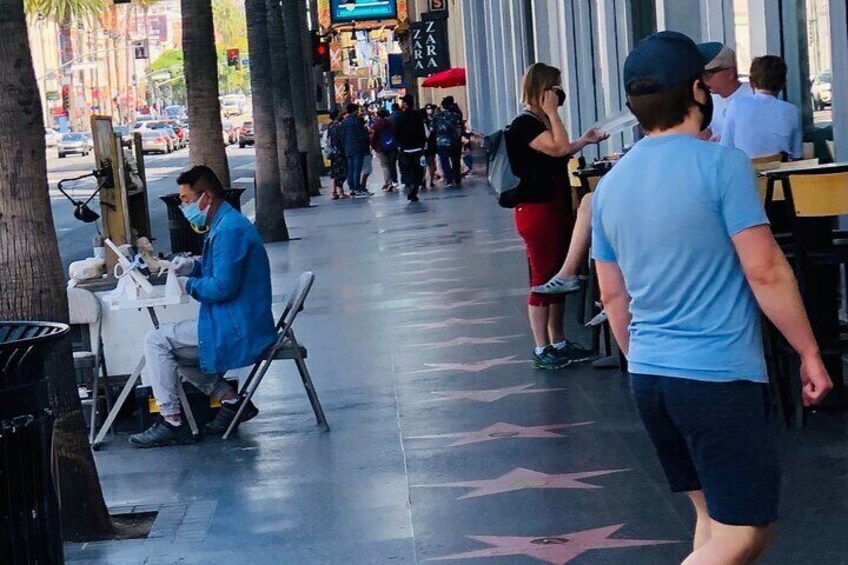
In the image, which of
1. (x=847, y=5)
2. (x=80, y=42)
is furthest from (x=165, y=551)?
(x=80, y=42)

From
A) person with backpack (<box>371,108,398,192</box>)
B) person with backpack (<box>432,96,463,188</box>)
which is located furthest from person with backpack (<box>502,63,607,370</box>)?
person with backpack (<box>432,96,463,188</box>)

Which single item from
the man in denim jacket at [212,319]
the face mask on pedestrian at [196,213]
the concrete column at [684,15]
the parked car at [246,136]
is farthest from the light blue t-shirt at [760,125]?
the parked car at [246,136]

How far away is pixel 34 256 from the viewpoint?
7168 mm

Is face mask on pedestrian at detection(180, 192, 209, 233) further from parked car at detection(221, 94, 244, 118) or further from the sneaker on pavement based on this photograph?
parked car at detection(221, 94, 244, 118)

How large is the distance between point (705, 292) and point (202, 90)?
13.9 m

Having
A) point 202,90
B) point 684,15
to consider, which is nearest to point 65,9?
point 202,90

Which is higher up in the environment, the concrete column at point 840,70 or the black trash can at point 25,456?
the concrete column at point 840,70

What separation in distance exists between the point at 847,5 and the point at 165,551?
6.24 metres

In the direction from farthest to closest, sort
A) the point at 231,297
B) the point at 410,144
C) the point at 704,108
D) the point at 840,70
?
the point at 410,144, the point at 840,70, the point at 231,297, the point at 704,108

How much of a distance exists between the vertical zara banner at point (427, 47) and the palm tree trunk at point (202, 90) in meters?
27.7

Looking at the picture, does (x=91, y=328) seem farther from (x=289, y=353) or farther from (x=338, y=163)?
(x=338, y=163)

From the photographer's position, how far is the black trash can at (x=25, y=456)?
4770 millimetres

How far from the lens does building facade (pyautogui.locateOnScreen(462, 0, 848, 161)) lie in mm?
11594

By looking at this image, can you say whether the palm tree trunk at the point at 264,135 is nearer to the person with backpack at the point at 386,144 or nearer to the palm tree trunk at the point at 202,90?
the palm tree trunk at the point at 202,90
